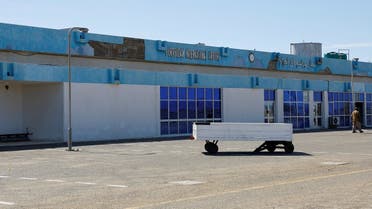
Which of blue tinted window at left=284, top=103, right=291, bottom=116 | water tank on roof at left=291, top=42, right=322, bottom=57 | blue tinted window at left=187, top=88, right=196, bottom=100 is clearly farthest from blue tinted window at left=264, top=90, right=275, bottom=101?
water tank on roof at left=291, top=42, right=322, bottom=57

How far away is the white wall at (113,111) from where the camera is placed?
114 ft

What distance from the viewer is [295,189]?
41.0 feet

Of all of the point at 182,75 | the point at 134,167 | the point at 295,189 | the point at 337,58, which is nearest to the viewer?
the point at 295,189

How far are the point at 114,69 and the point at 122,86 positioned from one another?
131 centimetres

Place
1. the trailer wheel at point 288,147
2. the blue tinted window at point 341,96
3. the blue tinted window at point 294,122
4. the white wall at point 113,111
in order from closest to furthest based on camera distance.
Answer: the trailer wheel at point 288,147 < the white wall at point 113,111 < the blue tinted window at point 294,122 < the blue tinted window at point 341,96

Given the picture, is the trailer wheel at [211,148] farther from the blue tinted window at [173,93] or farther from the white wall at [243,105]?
the white wall at [243,105]

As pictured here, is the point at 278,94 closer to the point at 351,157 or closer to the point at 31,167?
the point at 351,157

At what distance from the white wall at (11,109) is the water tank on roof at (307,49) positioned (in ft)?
108

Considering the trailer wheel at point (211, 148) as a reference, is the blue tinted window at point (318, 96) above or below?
above

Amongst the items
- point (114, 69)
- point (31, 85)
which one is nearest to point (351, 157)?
point (114, 69)

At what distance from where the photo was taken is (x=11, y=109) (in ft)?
119

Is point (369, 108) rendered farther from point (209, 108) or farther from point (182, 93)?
point (182, 93)

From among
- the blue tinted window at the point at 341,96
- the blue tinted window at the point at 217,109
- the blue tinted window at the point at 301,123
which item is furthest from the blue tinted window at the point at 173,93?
the blue tinted window at the point at 341,96

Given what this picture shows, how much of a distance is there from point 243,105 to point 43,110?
54.6ft
